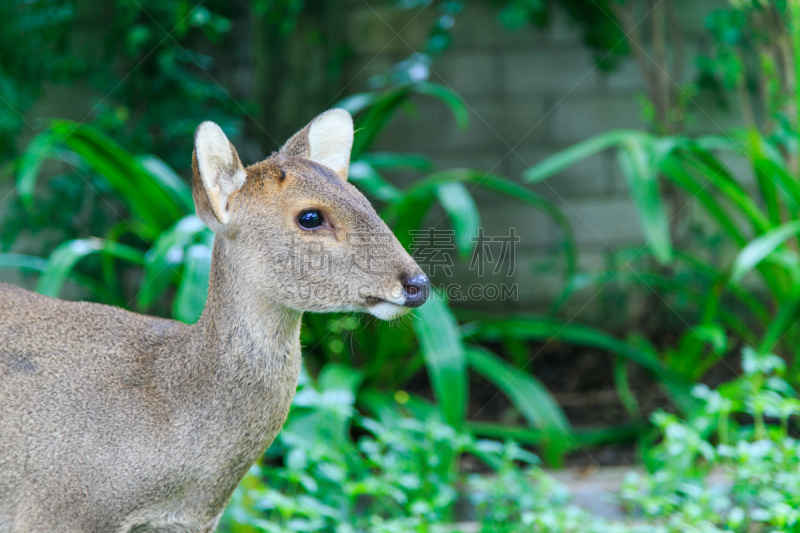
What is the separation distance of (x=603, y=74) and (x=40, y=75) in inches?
140

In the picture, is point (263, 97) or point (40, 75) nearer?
point (40, 75)

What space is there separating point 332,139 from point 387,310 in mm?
522

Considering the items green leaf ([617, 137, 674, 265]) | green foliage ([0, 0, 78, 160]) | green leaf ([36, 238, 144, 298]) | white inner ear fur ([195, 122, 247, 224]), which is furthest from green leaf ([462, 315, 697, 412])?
green foliage ([0, 0, 78, 160])

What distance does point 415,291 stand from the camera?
4.92 feet

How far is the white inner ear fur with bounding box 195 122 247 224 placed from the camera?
58.0 inches

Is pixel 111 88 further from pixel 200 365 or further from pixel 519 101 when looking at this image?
pixel 200 365

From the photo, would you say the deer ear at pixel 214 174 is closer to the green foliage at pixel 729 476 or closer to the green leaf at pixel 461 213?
the green leaf at pixel 461 213

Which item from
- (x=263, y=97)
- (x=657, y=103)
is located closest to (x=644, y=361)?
(x=657, y=103)

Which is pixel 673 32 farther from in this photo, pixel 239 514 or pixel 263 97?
pixel 239 514

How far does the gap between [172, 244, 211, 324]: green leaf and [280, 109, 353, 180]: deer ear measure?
0.98 metres

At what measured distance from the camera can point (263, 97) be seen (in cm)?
471

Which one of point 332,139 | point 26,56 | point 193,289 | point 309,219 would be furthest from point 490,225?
point 309,219

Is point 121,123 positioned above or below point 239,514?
above

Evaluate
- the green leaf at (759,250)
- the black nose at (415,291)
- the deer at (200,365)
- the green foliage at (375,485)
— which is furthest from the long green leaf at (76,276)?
the green leaf at (759,250)
